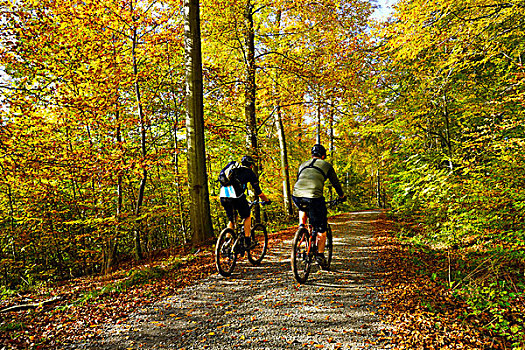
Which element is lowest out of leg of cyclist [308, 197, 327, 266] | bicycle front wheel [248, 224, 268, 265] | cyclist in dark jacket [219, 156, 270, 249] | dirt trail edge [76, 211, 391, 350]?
dirt trail edge [76, 211, 391, 350]

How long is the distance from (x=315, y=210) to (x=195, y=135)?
4235 millimetres

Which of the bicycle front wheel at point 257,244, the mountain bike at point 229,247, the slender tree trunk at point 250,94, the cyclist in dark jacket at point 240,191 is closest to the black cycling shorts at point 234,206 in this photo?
the cyclist in dark jacket at point 240,191

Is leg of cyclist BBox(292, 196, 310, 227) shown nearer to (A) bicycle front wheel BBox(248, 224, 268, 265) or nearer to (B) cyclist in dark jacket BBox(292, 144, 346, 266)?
(B) cyclist in dark jacket BBox(292, 144, 346, 266)

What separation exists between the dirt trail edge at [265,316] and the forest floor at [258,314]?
1 cm

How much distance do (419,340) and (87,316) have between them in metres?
4.11

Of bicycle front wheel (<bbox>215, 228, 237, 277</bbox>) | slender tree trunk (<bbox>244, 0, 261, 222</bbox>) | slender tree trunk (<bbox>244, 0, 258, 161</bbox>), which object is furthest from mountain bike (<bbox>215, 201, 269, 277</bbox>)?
slender tree trunk (<bbox>244, 0, 258, 161</bbox>)

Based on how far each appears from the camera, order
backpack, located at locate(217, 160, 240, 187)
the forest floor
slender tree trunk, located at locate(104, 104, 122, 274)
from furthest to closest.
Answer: slender tree trunk, located at locate(104, 104, 122, 274) → backpack, located at locate(217, 160, 240, 187) → the forest floor

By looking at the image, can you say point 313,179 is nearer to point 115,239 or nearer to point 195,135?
point 195,135

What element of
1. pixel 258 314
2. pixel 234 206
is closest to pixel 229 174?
pixel 234 206

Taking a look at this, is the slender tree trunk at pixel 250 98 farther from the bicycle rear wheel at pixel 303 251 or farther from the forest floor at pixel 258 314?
the bicycle rear wheel at pixel 303 251

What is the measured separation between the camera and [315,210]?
16.7 ft

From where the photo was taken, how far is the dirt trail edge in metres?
3.18

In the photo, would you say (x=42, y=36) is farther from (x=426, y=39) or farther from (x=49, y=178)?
(x=426, y=39)

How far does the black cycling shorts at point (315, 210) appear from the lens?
506 cm
